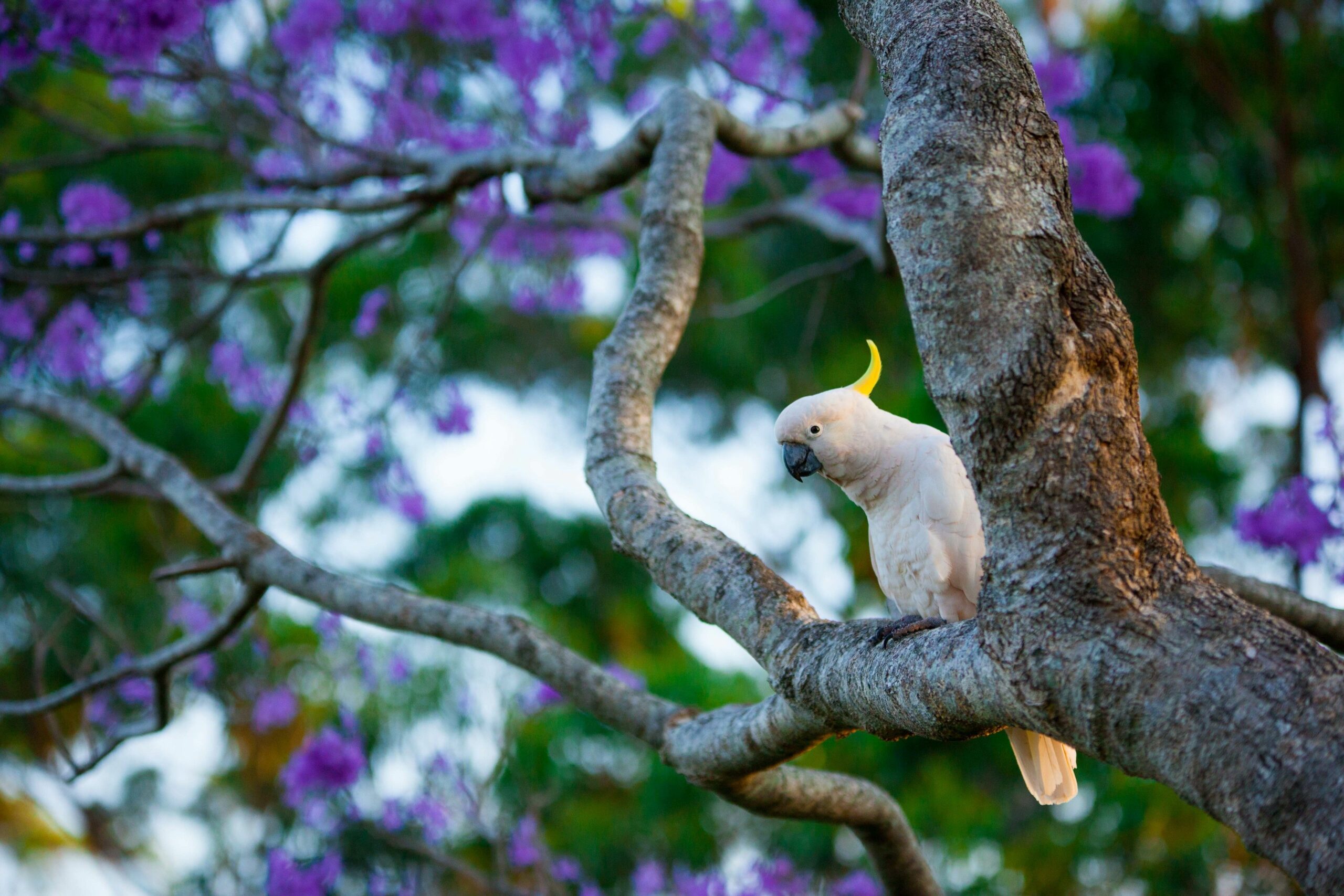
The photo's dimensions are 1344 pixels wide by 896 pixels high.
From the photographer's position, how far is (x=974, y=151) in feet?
2.84

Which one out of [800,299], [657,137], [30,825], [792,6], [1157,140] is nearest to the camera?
[657,137]

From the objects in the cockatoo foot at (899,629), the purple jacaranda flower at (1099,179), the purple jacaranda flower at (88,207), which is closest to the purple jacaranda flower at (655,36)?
the purple jacaranda flower at (1099,179)

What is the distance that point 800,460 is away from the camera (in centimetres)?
166

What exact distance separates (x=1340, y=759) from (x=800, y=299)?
504 cm

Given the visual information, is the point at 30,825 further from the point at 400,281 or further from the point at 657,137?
the point at 657,137

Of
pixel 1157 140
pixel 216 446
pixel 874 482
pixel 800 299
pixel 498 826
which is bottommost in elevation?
pixel 498 826

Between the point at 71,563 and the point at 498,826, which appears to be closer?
the point at 498,826

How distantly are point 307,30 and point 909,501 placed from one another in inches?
115

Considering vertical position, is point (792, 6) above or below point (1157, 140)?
below

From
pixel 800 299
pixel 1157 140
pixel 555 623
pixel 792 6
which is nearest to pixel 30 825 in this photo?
pixel 555 623

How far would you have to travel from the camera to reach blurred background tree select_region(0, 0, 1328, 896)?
270 centimetres

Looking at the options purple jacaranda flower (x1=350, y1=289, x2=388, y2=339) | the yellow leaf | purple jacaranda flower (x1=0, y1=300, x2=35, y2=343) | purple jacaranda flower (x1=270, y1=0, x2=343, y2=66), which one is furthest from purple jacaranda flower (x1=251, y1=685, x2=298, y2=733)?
the yellow leaf

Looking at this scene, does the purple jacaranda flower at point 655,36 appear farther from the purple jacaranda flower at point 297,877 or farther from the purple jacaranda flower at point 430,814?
the purple jacaranda flower at point 297,877

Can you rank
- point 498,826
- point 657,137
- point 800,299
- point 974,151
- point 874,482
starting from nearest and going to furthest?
point 974,151
point 874,482
point 657,137
point 498,826
point 800,299
